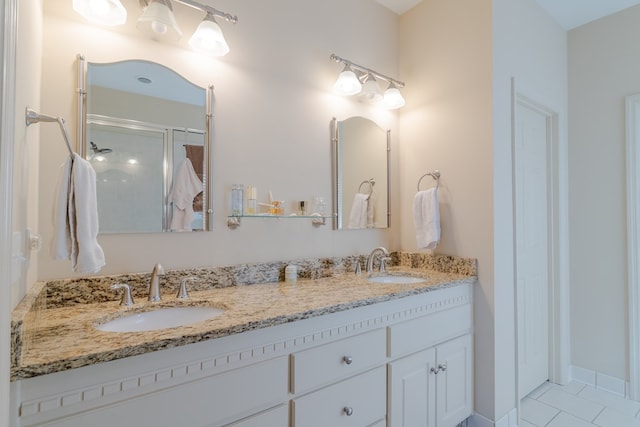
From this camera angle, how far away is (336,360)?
1252 mm

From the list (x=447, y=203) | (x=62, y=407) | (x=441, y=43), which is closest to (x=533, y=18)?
(x=441, y=43)

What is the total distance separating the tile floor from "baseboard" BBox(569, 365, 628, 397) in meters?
0.05

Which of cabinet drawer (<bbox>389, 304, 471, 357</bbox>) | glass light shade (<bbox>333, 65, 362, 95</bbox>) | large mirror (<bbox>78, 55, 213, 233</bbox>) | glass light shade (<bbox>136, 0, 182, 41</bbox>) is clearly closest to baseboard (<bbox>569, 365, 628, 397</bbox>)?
cabinet drawer (<bbox>389, 304, 471, 357</bbox>)

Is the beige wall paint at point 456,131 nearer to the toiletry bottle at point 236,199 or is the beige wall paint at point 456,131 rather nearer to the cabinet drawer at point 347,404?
the cabinet drawer at point 347,404

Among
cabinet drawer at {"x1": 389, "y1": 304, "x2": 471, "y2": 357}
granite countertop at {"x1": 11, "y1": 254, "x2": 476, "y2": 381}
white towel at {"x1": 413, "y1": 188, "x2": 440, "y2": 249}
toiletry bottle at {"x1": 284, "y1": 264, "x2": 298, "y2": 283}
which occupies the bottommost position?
cabinet drawer at {"x1": 389, "y1": 304, "x2": 471, "y2": 357}

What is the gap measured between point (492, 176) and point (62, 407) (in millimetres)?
2033

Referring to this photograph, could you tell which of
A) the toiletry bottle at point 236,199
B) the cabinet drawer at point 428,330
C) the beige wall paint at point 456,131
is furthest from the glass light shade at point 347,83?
the cabinet drawer at point 428,330

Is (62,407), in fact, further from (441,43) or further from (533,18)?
(533,18)

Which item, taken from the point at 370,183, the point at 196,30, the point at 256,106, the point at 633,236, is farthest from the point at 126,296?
the point at 633,236

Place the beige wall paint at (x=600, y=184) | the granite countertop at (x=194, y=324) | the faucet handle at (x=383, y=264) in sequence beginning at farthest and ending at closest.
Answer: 1. the beige wall paint at (x=600, y=184)
2. the faucet handle at (x=383, y=264)
3. the granite countertop at (x=194, y=324)

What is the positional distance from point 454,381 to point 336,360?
2.96 feet

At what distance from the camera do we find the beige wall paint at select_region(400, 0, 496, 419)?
6.11 ft

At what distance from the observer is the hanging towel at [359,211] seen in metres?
2.14

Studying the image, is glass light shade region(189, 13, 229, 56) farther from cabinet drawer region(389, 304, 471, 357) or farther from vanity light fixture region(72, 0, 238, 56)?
cabinet drawer region(389, 304, 471, 357)
